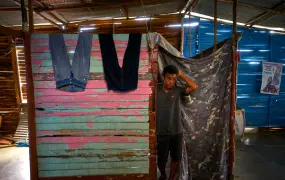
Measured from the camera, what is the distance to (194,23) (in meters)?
7.29

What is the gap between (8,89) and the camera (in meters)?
7.45

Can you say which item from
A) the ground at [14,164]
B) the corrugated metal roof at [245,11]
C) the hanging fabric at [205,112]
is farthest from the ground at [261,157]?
the ground at [14,164]

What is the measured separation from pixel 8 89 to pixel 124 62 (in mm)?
6526

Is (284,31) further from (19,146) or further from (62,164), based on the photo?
(19,146)

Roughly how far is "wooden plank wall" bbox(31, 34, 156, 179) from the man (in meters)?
0.21

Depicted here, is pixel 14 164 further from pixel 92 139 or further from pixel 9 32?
pixel 9 32

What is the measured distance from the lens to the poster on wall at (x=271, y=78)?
7453 mm

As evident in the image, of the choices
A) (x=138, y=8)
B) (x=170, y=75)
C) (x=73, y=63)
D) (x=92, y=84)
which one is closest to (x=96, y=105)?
(x=92, y=84)

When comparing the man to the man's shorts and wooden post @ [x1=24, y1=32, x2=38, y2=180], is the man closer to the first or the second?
the man's shorts

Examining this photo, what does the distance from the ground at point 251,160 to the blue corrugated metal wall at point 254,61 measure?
0.89 metres

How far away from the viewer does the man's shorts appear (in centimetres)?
338

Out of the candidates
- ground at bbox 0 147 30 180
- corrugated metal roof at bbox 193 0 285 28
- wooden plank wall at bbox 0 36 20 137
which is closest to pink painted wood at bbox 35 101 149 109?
ground at bbox 0 147 30 180

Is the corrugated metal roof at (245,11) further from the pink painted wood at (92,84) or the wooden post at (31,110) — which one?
the wooden post at (31,110)

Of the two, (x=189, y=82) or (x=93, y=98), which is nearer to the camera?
(x=189, y=82)
